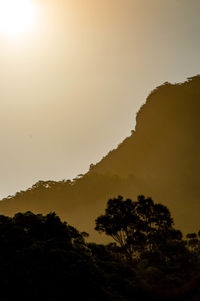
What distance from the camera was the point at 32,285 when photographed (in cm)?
1811

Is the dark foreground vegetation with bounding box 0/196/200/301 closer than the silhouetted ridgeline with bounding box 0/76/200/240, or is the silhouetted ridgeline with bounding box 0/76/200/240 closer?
the dark foreground vegetation with bounding box 0/196/200/301

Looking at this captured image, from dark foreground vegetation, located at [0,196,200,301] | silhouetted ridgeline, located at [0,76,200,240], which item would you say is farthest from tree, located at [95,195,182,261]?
silhouetted ridgeline, located at [0,76,200,240]

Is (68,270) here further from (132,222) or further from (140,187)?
(140,187)

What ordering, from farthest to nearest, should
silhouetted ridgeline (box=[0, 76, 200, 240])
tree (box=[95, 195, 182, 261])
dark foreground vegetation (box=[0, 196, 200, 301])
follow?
silhouetted ridgeline (box=[0, 76, 200, 240]) → tree (box=[95, 195, 182, 261]) → dark foreground vegetation (box=[0, 196, 200, 301])

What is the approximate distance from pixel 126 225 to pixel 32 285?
3426 centimetres

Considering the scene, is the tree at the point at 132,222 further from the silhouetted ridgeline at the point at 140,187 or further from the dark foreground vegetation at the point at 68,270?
the silhouetted ridgeline at the point at 140,187

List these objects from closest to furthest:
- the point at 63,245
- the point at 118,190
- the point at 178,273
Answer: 1. the point at 63,245
2. the point at 178,273
3. the point at 118,190

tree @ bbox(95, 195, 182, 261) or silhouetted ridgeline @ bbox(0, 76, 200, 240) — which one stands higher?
silhouetted ridgeline @ bbox(0, 76, 200, 240)

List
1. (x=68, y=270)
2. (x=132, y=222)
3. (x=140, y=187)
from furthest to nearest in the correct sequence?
(x=140, y=187), (x=132, y=222), (x=68, y=270)

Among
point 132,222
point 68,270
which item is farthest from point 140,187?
point 68,270

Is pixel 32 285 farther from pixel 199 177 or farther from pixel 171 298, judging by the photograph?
pixel 199 177

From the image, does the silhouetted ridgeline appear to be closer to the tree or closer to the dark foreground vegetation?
the tree

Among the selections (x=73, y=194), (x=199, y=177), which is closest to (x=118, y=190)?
(x=73, y=194)

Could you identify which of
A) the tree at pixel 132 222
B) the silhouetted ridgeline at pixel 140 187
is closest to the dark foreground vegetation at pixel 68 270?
the tree at pixel 132 222
